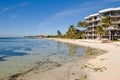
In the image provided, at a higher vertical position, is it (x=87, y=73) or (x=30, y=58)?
(x=87, y=73)

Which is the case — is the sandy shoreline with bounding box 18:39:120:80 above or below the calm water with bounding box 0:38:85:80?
above

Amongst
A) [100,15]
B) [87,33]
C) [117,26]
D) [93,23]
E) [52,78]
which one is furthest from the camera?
[87,33]

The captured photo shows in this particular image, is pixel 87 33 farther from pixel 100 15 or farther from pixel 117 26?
pixel 117 26

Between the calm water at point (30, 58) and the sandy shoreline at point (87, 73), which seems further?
the calm water at point (30, 58)

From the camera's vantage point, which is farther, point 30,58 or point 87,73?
point 30,58

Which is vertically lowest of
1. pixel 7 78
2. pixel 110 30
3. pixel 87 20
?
pixel 7 78

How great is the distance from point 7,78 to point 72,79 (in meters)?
5.48

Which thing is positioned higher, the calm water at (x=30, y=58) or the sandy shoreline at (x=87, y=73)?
the sandy shoreline at (x=87, y=73)

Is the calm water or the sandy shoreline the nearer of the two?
the sandy shoreline

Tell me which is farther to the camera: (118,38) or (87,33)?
(87,33)

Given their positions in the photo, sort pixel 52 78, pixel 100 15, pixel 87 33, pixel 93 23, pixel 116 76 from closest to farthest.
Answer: pixel 116 76 < pixel 52 78 < pixel 100 15 < pixel 93 23 < pixel 87 33

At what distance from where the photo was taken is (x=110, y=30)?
68.0 m

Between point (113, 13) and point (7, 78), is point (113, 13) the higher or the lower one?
the higher one

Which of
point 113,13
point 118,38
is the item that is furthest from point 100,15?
point 118,38
